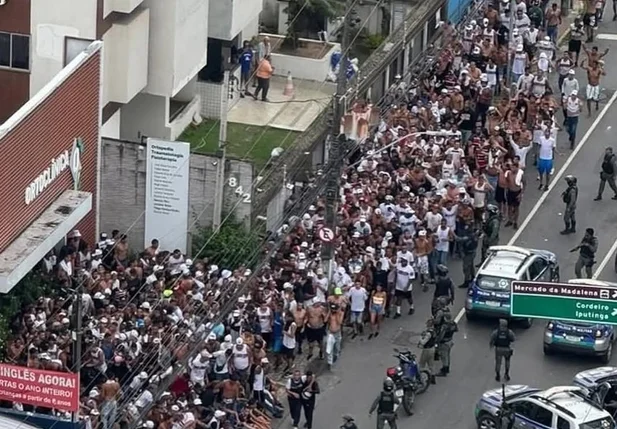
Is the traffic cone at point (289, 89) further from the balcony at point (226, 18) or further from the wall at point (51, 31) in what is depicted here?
the wall at point (51, 31)

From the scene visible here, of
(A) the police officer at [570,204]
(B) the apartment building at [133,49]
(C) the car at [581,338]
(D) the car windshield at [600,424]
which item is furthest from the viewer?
(A) the police officer at [570,204]

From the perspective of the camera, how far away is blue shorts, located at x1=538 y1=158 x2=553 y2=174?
55.0 metres

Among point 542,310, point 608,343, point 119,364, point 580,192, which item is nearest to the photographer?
point 542,310

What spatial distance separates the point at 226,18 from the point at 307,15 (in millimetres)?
4180

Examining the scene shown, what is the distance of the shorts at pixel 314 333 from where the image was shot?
46.8 m

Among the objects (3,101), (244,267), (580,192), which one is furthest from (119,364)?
(580,192)

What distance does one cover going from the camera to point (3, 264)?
44.8 m

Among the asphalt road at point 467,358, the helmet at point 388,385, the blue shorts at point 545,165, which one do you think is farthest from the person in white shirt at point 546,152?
the helmet at point 388,385

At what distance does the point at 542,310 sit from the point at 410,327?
449 inches

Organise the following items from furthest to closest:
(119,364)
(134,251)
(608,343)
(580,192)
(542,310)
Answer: (580,192), (134,251), (608,343), (119,364), (542,310)

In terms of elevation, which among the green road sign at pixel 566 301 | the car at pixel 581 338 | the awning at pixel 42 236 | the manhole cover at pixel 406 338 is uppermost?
the green road sign at pixel 566 301

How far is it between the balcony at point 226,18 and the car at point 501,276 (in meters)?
10.6

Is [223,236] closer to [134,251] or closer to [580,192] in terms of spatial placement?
[134,251]

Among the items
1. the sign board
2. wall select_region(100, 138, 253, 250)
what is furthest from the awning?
wall select_region(100, 138, 253, 250)
